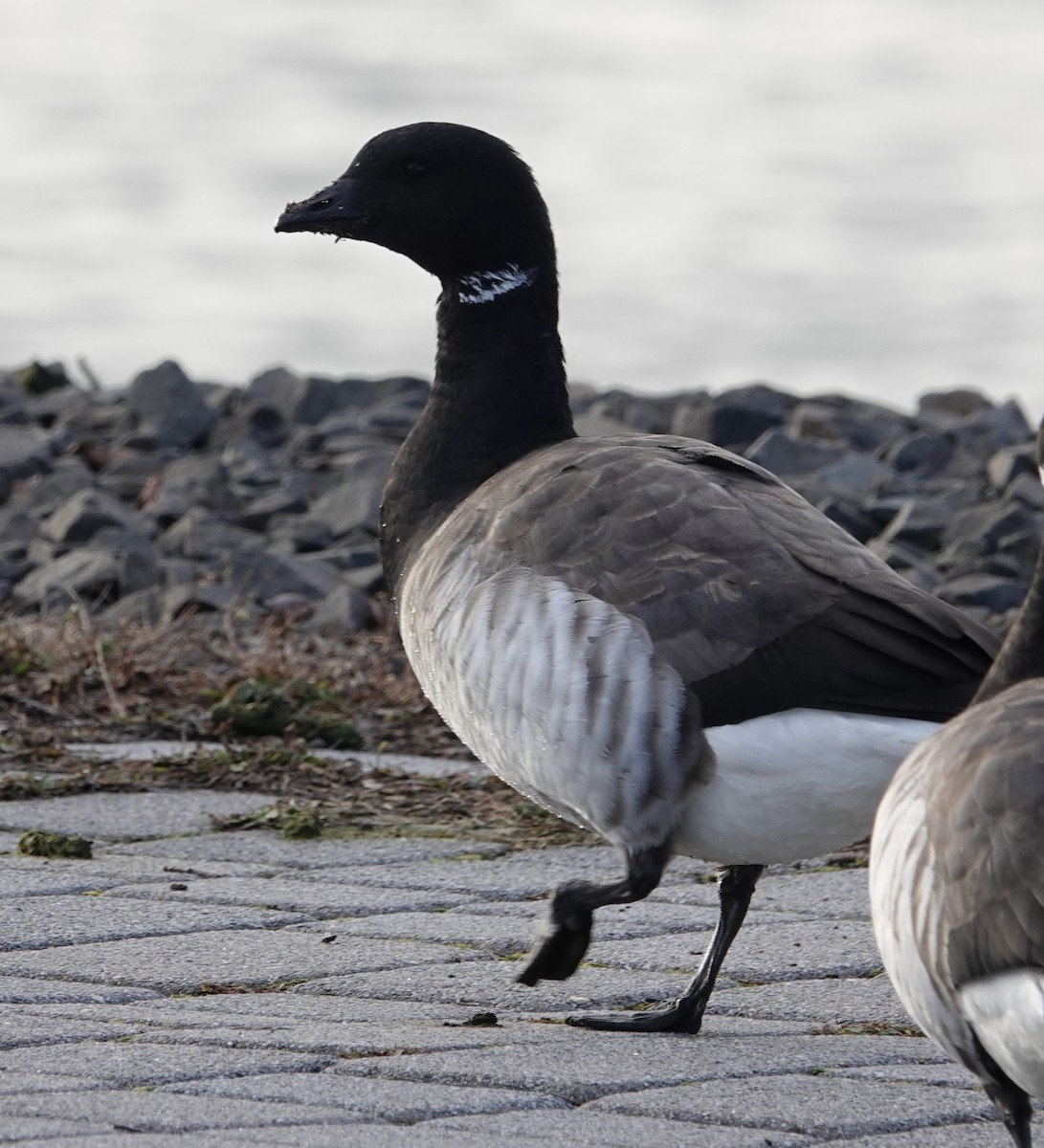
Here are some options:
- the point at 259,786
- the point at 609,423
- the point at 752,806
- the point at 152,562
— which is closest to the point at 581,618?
the point at 752,806

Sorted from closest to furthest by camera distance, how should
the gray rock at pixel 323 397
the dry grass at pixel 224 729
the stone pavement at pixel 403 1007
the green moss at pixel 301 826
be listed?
the stone pavement at pixel 403 1007 < the green moss at pixel 301 826 < the dry grass at pixel 224 729 < the gray rock at pixel 323 397

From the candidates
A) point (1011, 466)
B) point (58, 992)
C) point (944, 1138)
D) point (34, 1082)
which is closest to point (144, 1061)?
point (34, 1082)

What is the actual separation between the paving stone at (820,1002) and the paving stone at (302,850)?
1.38 meters

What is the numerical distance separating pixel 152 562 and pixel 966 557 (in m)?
4.16

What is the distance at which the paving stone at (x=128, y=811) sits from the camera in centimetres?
588

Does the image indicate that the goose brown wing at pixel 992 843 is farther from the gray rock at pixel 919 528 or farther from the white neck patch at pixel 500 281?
the gray rock at pixel 919 528

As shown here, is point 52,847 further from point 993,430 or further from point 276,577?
point 993,430

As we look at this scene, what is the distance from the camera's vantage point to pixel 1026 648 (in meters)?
3.48

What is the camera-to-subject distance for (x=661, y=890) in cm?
560

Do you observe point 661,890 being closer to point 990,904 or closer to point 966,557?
point 990,904

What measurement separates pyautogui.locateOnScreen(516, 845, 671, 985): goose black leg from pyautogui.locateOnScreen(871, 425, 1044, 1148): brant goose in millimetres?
1091

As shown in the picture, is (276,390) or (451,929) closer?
(451,929)

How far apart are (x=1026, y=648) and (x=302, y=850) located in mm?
2854

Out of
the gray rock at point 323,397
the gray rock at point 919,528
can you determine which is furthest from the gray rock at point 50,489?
the gray rock at point 919,528
